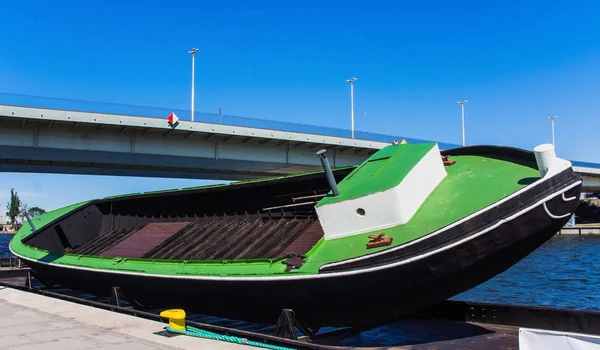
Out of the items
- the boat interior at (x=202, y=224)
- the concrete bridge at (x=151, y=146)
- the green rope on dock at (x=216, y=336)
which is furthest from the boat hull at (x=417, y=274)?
the concrete bridge at (x=151, y=146)

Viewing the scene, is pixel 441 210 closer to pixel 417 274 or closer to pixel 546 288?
pixel 417 274

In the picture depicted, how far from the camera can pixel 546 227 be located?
6.29 metres

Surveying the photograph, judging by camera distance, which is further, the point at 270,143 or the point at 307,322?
the point at 270,143

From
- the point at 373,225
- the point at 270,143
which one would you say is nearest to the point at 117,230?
the point at 373,225

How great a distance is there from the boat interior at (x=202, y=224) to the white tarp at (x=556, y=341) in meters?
4.39

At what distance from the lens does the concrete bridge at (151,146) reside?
2377 centimetres

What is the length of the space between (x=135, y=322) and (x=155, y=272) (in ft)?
3.53

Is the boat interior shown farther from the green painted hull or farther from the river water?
the river water

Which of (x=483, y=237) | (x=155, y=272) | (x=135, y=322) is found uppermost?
(x=483, y=237)

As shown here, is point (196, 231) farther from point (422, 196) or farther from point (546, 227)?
point (546, 227)

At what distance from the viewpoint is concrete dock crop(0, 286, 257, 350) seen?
23.9ft

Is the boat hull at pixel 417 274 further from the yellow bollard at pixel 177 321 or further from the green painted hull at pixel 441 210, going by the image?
the yellow bollard at pixel 177 321

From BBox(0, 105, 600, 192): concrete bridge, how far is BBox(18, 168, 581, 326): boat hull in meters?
19.4

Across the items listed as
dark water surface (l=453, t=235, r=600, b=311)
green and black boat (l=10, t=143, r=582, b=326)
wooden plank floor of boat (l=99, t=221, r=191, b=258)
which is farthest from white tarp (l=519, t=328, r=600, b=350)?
dark water surface (l=453, t=235, r=600, b=311)
